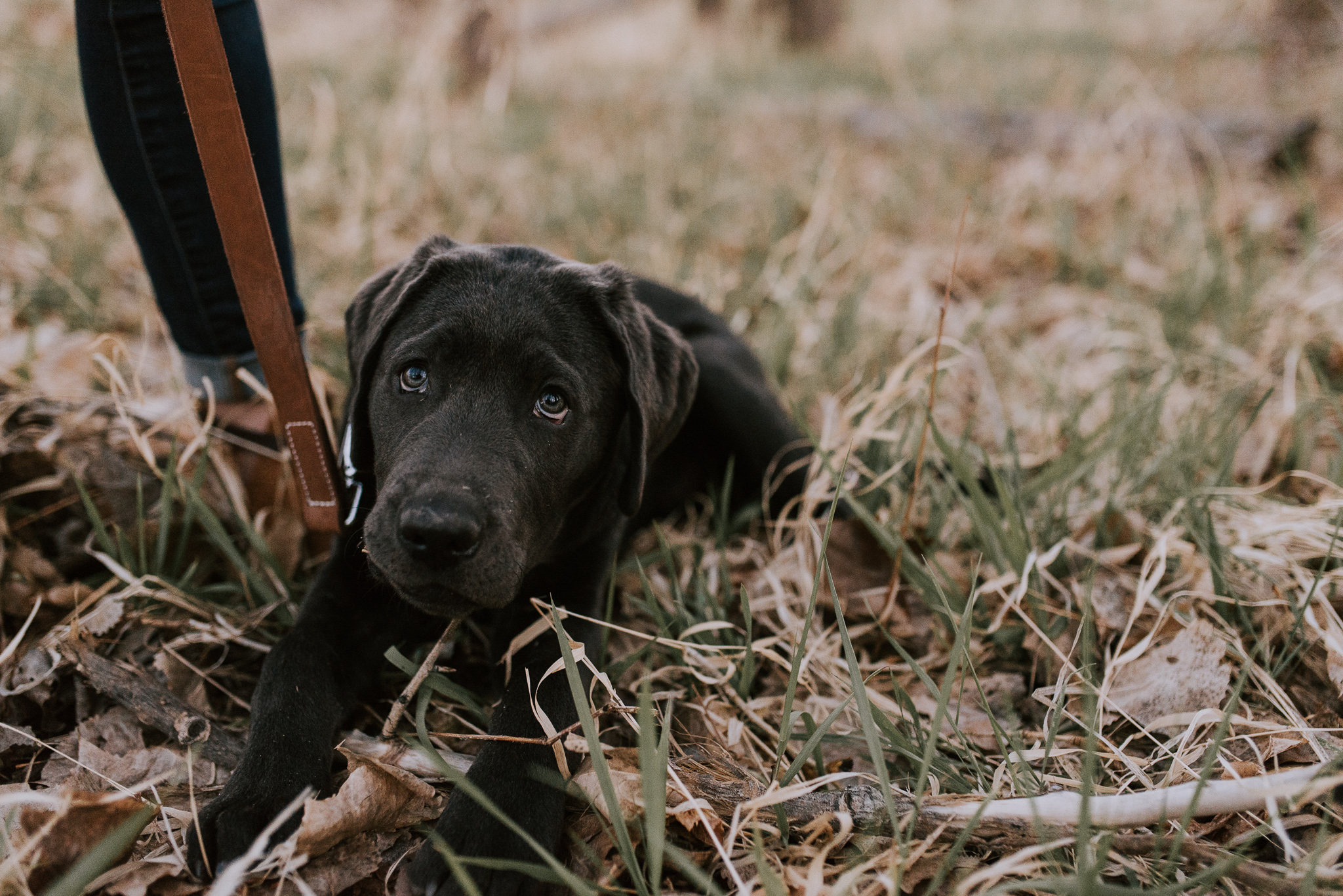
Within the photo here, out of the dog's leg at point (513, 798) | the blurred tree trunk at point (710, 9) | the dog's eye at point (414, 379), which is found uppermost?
the blurred tree trunk at point (710, 9)

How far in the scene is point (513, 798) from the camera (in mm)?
1720

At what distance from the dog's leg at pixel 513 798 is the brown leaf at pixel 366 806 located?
0.35 feet

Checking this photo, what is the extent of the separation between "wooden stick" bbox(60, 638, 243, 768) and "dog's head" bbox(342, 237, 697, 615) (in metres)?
0.52

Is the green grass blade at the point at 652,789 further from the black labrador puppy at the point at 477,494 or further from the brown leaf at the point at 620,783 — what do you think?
the black labrador puppy at the point at 477,494

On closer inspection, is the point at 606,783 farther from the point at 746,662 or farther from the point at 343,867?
the point at 746,662

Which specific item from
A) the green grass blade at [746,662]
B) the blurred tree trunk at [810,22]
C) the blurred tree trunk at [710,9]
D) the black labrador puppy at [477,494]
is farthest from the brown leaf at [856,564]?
the blurred tree trunk at [710,9]

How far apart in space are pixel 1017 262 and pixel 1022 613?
3575 millimetres

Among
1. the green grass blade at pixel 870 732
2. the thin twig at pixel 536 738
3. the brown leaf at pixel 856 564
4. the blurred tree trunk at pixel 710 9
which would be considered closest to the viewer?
the green grass blade at pixel 870 732

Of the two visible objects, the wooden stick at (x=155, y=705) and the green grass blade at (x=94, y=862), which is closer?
the green grass blade at (x=94, y=862)

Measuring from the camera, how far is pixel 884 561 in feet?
9.06

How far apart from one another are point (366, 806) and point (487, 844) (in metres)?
0.25

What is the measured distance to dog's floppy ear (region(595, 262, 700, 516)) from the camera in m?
2.26

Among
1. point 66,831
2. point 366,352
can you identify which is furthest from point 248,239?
point 66,831

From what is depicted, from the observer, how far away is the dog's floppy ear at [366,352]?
218 cm
